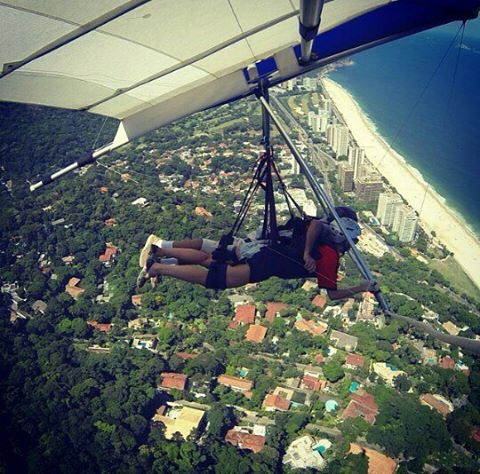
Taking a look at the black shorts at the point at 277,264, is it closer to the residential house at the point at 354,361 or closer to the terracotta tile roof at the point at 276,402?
the terracotta tile roof at the point at 276,402

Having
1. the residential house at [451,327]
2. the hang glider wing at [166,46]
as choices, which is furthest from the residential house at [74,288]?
the hang glider wing at [166,46]

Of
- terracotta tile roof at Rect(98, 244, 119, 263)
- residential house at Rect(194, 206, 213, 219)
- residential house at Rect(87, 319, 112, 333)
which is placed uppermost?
residential house at Rect(194, 206, 213, 219)

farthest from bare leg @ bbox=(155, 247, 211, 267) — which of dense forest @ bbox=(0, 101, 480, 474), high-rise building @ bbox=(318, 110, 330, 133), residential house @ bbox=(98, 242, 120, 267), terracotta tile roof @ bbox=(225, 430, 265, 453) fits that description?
high-rise building @ bbox=(318, 110, 330, 133)

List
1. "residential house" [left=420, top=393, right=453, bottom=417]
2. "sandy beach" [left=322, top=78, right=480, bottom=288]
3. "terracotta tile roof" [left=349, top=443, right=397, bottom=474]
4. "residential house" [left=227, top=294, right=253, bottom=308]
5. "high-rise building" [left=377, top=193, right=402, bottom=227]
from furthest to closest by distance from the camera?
1. "high-rise building" [left=377, top=193, right=402, bottom=227]
2. "sandy beach" [left=322, top=78, right=480, bottom=288]
3. "residential house" [left=227, top=294, right=253, bottom=308]
4. "residential house" [left=420, top=393, right=453, bottom=417]
5. "terracotta tile roof" [left=349, top=443, right=397, bottom=474]

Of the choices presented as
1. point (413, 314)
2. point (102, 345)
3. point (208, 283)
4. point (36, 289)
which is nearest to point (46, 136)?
point (36, 289)

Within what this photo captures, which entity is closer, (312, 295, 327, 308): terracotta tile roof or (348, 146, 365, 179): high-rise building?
(312, 295, 327, 308): terracotta tile roof

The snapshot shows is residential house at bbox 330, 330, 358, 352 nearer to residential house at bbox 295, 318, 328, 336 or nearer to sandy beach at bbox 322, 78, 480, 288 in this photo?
residential house at bbox 295, 318, 328, 336

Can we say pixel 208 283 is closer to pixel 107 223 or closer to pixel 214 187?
pixel 107 223
